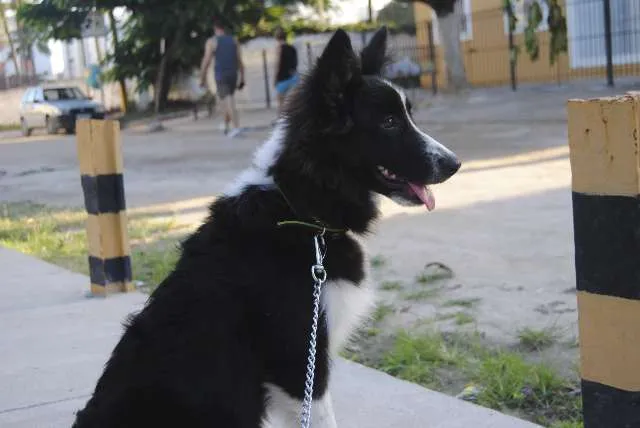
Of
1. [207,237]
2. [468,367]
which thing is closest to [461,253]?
[468,367]

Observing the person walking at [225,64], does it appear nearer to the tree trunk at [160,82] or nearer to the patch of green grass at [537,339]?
the tree trunk at [160,82]

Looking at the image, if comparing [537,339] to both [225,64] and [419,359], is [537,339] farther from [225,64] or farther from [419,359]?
[225,64]

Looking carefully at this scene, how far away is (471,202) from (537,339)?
4.59 m

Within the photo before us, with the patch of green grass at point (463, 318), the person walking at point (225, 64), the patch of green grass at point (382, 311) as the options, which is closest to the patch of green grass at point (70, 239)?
the patch of green grass at point (382, 311)

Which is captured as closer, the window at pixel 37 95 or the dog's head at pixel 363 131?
the dog's head at pixel 363 131

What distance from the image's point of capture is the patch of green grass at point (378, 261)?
657 cm

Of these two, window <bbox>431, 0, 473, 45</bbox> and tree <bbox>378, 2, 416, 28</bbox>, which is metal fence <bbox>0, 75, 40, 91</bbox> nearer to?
tree <bbox>378, 2, 416, 28</bbox>

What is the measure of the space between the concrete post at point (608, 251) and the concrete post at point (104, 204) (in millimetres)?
3838

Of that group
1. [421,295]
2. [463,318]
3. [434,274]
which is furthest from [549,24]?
[463,318]

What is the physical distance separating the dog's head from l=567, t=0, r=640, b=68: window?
19276mm

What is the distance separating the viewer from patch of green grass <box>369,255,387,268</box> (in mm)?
6573

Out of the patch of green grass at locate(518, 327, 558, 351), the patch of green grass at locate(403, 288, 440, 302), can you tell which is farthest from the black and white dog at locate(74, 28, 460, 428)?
the patch of green grass at locate(403, 288, 440, 302)

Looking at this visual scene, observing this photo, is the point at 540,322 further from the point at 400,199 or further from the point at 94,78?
the point at 94,78

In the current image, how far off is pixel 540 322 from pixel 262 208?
2542 millimetres
